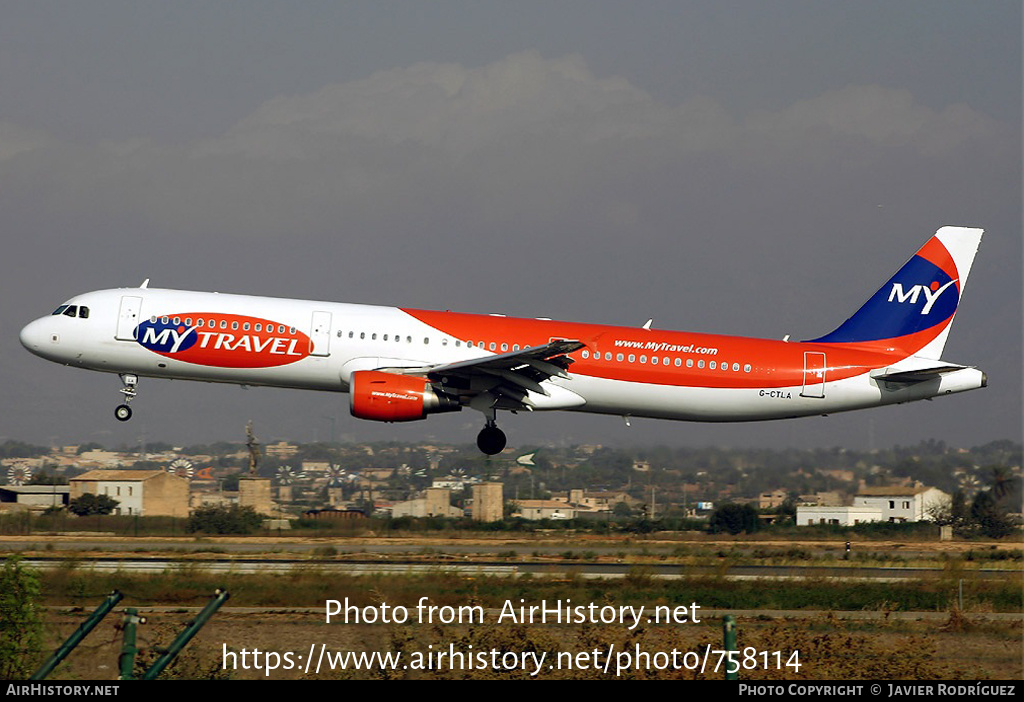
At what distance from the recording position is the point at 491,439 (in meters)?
33.2

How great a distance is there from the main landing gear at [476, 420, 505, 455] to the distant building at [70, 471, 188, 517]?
883 inches

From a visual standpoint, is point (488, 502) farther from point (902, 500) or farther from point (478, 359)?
point (478, 359)

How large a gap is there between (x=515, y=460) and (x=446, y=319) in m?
22.2

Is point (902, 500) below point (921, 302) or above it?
below

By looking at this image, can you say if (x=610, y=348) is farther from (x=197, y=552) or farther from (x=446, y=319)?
(x=197, y=552)

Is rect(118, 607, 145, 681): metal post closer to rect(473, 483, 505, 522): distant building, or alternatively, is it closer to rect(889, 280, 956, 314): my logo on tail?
rect(889, 280, 956, 314): my logo on tail

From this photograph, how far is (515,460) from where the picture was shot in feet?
174

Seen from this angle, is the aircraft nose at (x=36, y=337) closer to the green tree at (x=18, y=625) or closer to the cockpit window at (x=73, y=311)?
the cockpit window at (x=73, y=311)

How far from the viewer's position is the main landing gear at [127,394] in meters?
32.4

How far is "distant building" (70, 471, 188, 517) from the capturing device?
51.9 metres

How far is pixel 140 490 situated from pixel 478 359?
29969 millimetres

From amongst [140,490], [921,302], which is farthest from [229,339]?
[140,490]

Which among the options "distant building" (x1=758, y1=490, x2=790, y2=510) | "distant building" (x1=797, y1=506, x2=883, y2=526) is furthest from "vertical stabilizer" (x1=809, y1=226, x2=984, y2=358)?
"distant building" (x1=797, y1=506, x2=883, y2=526)

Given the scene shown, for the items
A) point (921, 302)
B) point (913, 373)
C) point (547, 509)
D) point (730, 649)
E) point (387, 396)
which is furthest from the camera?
point (547, 509)
